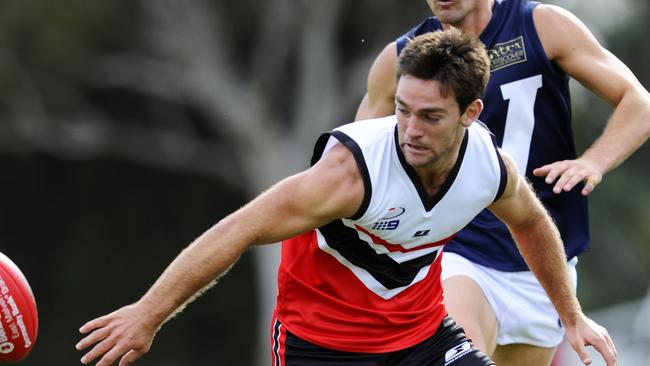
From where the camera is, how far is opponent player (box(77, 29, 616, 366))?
17.5 ft

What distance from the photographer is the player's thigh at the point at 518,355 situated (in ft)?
23.9

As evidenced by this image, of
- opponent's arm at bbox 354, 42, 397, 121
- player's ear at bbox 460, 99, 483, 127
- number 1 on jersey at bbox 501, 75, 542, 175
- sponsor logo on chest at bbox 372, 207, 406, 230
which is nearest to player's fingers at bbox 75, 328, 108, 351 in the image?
sponsor logo on chest at bbox 372, 207, 406, 230

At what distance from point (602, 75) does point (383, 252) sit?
1.71 m

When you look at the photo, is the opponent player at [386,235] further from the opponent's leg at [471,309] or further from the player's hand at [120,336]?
the opponent's leg at [471,309]

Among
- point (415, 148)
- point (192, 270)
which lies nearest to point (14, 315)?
point (192, 270)

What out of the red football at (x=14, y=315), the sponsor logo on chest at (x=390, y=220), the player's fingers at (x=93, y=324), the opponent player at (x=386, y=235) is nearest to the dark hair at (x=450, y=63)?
the opponent player at (x=386, y=235)

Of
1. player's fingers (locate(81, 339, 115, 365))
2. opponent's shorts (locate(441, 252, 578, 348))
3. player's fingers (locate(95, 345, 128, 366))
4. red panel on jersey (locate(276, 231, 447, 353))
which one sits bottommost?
opponent's shorts (locate(441, 252, 578, 348))

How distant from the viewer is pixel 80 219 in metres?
24.4

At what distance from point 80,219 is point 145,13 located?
4.83 m

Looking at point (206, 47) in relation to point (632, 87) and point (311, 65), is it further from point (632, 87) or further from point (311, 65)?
point (632, 87)

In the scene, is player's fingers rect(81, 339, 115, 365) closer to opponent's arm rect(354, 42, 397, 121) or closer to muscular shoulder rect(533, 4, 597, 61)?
opponent's arm rect(354, 42, 397, 121)

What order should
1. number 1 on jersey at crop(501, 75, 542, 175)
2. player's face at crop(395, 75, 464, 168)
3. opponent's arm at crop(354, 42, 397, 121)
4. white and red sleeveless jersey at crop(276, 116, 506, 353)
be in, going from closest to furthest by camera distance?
player's face at crop(395, 75, 464, 168), white and red sleeveless jersey at crop(276, 116, 506, 353), number 1 on jersey at crop(501, 75, 542, 175), opponent's arm at crop(354, 42, 397, 121)

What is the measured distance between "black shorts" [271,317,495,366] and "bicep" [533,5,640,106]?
61.8 inches

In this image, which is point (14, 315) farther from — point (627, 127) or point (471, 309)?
point (627, 127)
